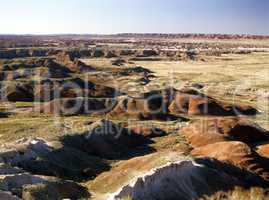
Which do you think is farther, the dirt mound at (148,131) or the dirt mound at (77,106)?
the dirt mound at (77,106)

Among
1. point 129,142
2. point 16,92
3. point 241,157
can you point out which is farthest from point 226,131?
point 16,92

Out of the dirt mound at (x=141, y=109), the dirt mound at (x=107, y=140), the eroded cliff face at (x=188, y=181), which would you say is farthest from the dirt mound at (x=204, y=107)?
the eroded cliff face at (x=188, y=181)

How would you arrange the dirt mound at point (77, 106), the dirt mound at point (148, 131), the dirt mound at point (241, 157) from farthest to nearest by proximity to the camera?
the dirt mound at point (77, 106), the dirt mound at point (148, 131), the dirt mound at point (241, 157)

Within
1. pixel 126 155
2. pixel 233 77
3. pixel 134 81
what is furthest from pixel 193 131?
pixel 233 77

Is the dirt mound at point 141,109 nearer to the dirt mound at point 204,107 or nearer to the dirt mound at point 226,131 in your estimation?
the dirt mound at point 204,107

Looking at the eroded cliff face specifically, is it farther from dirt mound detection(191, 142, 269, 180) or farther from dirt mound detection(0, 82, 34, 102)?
dirt mound detection(0, 82, 34, 102)

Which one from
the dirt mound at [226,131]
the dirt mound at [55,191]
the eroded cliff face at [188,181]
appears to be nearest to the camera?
the dirt mound at [55,191]

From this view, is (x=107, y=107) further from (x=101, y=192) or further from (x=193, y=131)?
(x=101, y=192)
